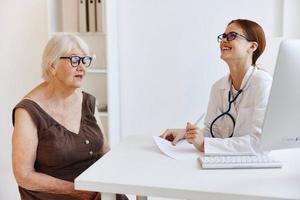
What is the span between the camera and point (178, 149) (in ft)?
5.54

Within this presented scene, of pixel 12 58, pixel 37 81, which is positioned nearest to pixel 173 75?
pixel 37 81

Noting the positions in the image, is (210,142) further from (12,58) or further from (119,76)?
(12,58)

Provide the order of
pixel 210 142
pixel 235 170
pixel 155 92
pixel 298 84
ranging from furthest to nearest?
pixel 155 92, pixel 210 142, pixel 235 170, pixel 298 84

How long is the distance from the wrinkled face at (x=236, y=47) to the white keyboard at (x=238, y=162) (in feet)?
1.86

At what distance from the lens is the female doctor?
1.72 m

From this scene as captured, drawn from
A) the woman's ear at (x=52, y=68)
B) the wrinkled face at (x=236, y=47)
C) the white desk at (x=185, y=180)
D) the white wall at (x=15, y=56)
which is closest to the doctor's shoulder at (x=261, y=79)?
the wrinkled face at (x=236, y=47)

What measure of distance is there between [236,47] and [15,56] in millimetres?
2007

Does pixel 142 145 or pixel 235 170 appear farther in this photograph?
pixel 142 145

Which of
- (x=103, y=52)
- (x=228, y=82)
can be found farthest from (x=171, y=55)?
(x=228, y=82)

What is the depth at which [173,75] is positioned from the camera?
119 inches

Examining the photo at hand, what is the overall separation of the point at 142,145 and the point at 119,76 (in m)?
1.38

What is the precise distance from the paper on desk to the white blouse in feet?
0.23

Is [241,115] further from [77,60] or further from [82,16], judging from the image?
[82,16]

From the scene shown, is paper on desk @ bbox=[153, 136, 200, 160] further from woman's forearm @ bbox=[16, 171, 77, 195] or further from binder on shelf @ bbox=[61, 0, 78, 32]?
binder on shelf @ bbox=[61, 0, 78, 32]
